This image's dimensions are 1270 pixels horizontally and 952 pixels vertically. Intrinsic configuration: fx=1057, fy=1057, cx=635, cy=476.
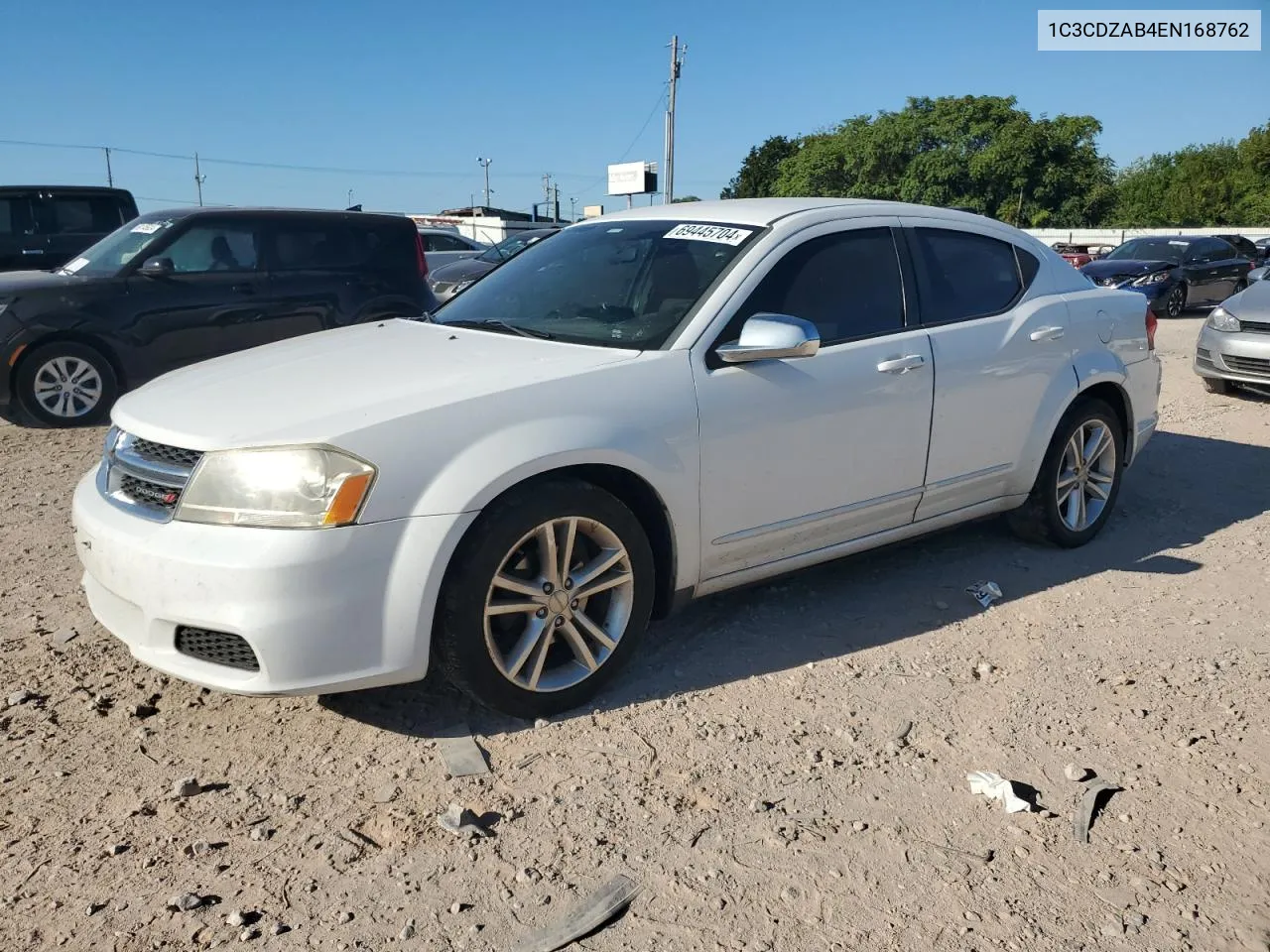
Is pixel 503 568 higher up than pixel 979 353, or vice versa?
pixel 979 353

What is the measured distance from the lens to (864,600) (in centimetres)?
449

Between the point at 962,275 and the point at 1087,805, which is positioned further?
the point at 962,275

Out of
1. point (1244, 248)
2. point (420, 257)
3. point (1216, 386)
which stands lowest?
point (1216, 386)

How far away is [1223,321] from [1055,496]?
19.2 ft

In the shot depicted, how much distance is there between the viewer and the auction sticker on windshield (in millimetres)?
4043

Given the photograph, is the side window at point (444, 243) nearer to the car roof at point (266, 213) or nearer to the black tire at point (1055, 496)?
the car roof at point (266, 213)

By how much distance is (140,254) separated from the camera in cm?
843

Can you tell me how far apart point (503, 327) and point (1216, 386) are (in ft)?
27.7

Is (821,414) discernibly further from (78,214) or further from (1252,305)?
(78,214)

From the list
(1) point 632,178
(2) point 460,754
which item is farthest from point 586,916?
(1) point 632,178

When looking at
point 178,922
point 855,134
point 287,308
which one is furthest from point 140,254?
point 855,134

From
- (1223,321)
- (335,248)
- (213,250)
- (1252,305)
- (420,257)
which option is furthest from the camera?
(420,257)

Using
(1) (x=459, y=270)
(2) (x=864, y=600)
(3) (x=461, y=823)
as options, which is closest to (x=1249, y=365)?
(2) (x=864, y=600)

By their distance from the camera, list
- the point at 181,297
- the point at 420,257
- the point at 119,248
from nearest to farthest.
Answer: the point at 181,297
the point at 119,248
the point at 420,257
